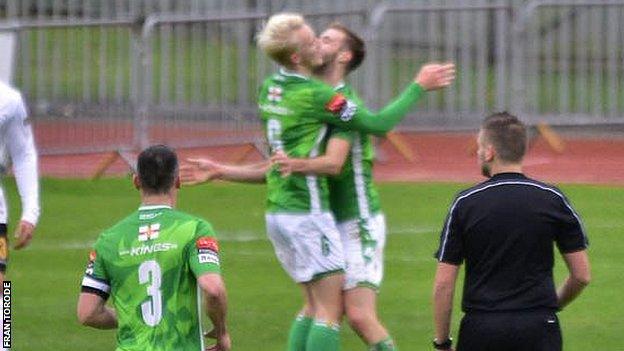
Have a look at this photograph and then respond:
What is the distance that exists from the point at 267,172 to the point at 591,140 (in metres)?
10.9

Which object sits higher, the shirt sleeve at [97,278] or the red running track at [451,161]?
the shirt sleeve at [97,278]

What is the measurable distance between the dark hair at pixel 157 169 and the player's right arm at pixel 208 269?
213mm

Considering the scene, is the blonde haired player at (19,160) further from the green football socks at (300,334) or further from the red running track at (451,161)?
the red running track at (451,161)

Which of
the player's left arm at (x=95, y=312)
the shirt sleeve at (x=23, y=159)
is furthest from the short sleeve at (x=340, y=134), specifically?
the player's left arm at (x=95, y=312)

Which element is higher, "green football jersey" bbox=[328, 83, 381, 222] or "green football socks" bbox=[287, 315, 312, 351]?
"green football jersey" bbox=[328, 83, 381, 222]

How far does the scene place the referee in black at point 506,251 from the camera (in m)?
6.67

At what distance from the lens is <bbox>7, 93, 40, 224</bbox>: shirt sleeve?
8438 mm

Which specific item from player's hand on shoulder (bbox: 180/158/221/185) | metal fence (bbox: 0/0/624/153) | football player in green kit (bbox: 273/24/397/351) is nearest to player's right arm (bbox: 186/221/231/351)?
player's hand on shoulder (bbox: 180/158/221/185)

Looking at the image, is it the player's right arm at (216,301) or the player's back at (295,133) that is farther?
the player's back at (295,133)

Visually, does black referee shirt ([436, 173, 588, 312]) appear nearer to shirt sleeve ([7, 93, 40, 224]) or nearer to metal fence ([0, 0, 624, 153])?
shirt sleeve ([7, 93, 40, 224])

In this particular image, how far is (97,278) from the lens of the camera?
22.1 ft

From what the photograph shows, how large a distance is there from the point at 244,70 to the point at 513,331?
41.7 ft

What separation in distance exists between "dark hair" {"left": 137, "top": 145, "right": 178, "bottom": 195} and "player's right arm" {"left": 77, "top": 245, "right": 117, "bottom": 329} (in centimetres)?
36

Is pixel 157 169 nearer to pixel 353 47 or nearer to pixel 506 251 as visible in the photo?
pixel 506 251
